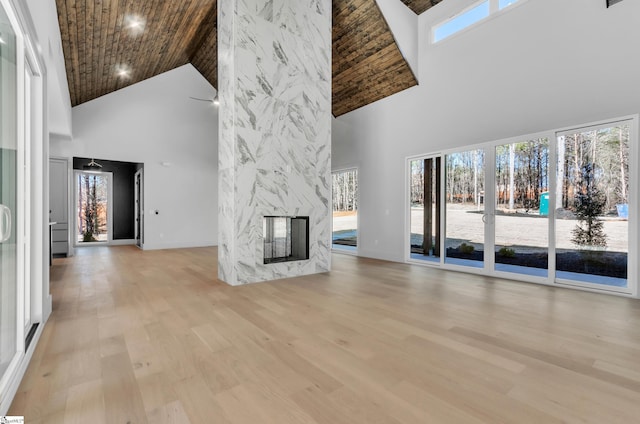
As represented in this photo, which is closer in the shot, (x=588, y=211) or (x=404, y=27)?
(x=588, y=211)

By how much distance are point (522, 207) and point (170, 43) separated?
7.55 m

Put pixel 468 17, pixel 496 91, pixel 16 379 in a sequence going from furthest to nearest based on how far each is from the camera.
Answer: pixel 468 17 < pixel 496 91 < pixel 16 379

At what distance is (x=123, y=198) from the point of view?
388 inches

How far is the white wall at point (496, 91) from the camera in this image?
3807mm

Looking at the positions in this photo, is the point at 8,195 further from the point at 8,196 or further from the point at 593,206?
the point at 593,206

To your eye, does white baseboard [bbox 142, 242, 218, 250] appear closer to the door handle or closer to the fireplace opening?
the fireplace opening

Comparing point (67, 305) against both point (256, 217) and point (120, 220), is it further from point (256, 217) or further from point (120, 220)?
point (120, 220)

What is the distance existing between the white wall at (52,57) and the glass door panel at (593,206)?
19.5 ft

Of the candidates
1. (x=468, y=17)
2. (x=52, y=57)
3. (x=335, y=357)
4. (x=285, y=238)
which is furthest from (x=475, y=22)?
(x=52, y=57)

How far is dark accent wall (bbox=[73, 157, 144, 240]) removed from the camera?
9594mm

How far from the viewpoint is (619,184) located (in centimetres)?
391

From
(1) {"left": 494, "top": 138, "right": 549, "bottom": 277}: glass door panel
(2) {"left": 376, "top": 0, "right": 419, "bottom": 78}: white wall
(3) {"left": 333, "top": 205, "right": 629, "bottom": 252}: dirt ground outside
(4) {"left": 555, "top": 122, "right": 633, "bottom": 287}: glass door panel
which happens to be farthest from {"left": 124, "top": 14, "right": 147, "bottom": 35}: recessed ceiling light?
(4) {"left": 555, "top": 122, "right": 633, "bottom": 287}: glass door panel

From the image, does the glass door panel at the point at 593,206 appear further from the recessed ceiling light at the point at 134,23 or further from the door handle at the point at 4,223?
the recessed ceiling light at the point at 134,23

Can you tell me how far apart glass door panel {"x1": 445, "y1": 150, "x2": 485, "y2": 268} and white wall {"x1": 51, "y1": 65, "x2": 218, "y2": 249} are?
662 cm
